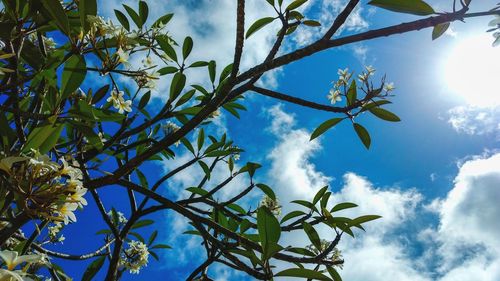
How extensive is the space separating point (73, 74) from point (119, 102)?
22.4 inches

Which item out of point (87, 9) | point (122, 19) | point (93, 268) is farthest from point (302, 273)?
point (93, 268)

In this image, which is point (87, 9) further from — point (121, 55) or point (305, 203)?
point (305, 203)

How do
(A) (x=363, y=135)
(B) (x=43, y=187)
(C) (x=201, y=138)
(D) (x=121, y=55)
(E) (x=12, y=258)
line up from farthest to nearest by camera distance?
(C) (x=201, y=138), (A) (x=363, y=135), (D) (x=121, y=55), (B) (x=43, y=187), (E) (x=12, y=258)

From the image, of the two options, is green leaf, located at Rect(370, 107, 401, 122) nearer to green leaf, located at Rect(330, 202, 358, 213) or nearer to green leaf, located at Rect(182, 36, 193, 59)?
green leaf, located at Rect(330, 202, 358, 213)

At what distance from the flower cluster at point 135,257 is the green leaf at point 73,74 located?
1563 mm

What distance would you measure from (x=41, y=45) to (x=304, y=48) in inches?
32.8

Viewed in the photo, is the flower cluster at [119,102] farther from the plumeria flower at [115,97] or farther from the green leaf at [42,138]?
the green leaf at [42,138]

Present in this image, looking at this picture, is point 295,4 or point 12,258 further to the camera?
point 295,4

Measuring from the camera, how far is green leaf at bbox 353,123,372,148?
1.43 m

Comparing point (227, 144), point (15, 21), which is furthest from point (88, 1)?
point (227, 144)

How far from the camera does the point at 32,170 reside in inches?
36.3

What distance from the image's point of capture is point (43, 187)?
3.05ft

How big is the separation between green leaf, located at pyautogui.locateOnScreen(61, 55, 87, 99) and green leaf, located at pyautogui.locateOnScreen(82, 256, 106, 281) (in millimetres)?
1074

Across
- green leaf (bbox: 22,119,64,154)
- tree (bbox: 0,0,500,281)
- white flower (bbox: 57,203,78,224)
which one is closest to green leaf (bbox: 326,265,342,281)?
tree (bbox: 0,0,500,281)
